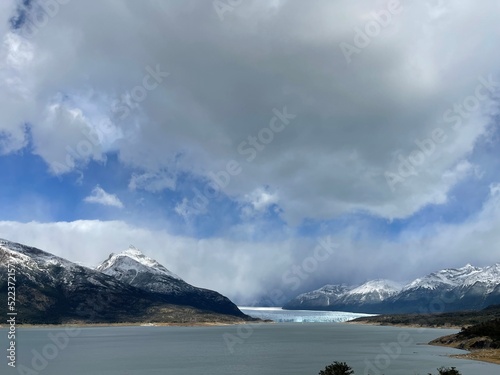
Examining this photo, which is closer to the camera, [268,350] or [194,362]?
[194,362]

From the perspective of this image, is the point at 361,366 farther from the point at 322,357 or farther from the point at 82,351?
the point at 82,351

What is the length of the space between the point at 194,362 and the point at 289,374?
37.6 meters

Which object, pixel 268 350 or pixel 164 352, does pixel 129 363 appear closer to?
pixel 164 352

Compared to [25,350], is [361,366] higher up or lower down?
lower down

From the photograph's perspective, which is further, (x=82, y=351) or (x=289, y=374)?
(x=82, y=351)

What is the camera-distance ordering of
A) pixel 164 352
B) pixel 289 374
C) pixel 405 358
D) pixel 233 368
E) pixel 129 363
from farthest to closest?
pixel 164 352 < pixel 405 358 < pixel 129 363 < pixel 233 368 < pixel 289 374

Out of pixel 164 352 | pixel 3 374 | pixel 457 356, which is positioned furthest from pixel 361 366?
pixel 3 374

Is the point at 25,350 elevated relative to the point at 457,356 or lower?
elevated

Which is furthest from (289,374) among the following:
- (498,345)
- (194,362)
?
(498,345)

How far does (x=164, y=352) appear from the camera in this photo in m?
170

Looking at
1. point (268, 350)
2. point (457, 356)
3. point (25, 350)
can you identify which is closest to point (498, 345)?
point (457, 356)

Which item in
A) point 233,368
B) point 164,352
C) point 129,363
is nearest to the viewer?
point 233,368

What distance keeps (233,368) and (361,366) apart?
33298 mm

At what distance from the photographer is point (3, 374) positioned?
11244 centimetres
